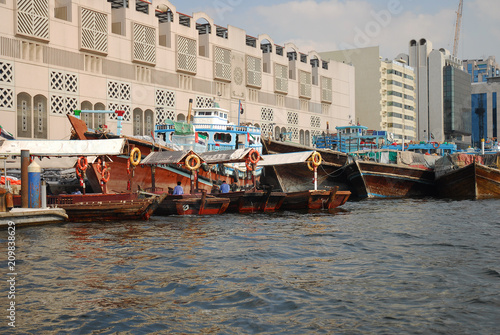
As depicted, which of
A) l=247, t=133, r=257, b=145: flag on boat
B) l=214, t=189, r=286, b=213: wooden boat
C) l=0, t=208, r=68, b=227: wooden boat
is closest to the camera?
l=0, t=208, r=68, b=227: wooden boat

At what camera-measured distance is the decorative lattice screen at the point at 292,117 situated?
2603 inches

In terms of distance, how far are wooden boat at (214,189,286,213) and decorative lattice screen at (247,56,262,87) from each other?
114ft

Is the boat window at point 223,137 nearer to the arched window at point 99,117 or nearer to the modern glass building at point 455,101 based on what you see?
the arched window at point 99,117

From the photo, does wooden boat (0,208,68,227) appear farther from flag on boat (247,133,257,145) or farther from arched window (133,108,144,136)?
arched window (133,108,144,136)

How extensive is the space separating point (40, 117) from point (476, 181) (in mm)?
29711

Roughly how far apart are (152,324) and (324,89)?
66792 millimetres

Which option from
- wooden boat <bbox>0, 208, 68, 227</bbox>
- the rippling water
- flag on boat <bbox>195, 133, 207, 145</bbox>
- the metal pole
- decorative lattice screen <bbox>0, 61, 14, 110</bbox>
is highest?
decorative lattice screen <bbox>0, 61, 14, 110</bbox>

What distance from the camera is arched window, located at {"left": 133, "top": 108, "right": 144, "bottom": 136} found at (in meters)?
47.8

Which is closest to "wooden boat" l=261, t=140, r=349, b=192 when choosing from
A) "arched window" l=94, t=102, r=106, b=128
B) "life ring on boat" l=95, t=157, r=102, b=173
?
"life ring on boat" l=95, t=157, r=102, b=173

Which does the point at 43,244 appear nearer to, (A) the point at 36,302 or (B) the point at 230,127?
(A) the point at 36,302

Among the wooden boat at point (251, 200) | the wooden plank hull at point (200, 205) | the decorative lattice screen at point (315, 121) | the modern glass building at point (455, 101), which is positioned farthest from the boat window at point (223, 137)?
the modern glass building at point (455, 101)

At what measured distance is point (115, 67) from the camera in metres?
45.4

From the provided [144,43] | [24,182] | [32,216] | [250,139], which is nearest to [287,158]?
[250,139]

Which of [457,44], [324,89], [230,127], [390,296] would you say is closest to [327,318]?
[390,296]
